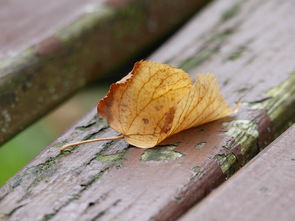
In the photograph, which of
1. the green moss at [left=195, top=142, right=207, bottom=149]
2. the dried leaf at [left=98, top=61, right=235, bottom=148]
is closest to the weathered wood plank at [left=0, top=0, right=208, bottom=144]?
the dried leaf at [left=98, top=61, right=235, bottom=148]

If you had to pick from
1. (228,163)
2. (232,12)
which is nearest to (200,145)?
(228,163)

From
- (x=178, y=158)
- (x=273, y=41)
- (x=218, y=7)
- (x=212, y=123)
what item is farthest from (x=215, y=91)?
(x=218, y=7)

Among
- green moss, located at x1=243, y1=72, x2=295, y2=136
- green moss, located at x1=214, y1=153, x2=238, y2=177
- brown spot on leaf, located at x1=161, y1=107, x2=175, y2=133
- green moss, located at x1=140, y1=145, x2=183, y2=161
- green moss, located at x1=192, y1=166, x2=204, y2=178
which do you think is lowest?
green moss, located at x1=243, y1=72, x2=295, y2=136

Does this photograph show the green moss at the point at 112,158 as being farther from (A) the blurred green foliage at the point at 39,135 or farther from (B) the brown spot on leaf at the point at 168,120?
(A) the blurred green foliage at the point at 39,135

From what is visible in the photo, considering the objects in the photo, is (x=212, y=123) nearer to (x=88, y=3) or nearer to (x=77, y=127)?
(x=77, y=127)

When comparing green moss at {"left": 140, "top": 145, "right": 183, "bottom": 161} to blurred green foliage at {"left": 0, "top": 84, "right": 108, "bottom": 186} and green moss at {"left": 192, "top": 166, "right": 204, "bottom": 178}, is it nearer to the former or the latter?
green moss at {"left": 192, "top": 166, "right": 204, "bottom": 178}

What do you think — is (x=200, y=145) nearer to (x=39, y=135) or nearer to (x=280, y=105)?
(x=280, y=105)

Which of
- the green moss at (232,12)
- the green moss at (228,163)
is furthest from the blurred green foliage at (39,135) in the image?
the green moss at (228,163)
